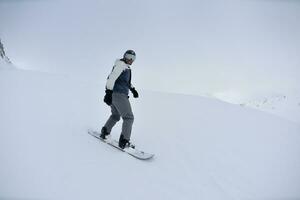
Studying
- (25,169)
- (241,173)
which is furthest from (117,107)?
(241,173)

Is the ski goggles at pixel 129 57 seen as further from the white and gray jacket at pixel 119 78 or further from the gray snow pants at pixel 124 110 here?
the gray snow pants at pixel 124 110

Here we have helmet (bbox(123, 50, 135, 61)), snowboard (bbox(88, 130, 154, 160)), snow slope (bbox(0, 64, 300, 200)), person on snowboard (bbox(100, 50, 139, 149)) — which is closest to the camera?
snow slope (bbox(0, 64, 300, 200))

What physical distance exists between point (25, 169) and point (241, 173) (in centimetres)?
371

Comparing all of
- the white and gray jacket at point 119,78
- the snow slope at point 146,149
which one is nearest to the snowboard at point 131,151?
the snow slope at point 146,149

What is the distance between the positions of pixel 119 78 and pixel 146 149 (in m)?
1.70

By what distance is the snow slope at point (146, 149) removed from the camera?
396 cm

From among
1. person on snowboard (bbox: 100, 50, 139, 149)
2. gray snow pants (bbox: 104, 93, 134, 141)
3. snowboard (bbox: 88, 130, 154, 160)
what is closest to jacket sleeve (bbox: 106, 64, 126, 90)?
person on snowboard (bbox: 100, 50, 139, 149)

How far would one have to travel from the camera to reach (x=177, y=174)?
489 centimetres

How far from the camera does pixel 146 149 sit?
20.0 ft

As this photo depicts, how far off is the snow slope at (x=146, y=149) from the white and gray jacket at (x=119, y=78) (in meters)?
1.24

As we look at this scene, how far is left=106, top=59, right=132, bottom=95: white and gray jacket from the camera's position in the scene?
5.69 m

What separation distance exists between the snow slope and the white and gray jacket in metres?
1.24

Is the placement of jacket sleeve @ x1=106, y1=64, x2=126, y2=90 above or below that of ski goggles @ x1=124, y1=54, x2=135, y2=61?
below

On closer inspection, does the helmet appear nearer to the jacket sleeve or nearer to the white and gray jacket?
the white and gray jacket
